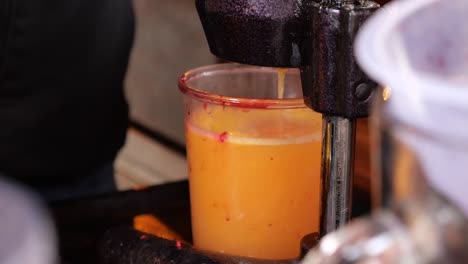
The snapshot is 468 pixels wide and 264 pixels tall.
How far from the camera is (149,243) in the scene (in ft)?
2.20

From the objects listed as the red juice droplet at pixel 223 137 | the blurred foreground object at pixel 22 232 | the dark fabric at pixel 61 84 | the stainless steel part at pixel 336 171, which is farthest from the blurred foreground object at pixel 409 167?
the dark fabric at pixel 61 84

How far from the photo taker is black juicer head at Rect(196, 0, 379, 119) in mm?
→ 529

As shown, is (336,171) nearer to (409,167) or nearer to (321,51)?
(321,51)

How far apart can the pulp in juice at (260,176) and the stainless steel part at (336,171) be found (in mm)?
71

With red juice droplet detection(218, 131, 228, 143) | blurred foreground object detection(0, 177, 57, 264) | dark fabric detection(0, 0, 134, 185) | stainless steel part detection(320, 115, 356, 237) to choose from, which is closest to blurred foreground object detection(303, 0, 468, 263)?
blurred foreground object detection(0, 177, 57, 264)

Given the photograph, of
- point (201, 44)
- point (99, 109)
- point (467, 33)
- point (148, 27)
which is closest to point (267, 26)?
point (467, 33)

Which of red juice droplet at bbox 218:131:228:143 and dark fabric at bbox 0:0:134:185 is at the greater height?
red juice droplet at bbox 218:131:228:143

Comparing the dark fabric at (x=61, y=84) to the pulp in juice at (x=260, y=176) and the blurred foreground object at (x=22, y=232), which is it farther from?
the blurred foreground object at (x=22, y=232)

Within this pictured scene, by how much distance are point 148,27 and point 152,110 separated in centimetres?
29

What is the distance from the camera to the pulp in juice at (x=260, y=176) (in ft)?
2.24

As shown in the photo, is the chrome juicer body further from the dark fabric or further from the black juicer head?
the dark fabric

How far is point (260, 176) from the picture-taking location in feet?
2.25

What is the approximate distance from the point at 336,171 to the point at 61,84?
686mm

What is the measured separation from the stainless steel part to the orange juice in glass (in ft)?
0.23
